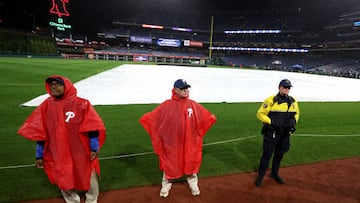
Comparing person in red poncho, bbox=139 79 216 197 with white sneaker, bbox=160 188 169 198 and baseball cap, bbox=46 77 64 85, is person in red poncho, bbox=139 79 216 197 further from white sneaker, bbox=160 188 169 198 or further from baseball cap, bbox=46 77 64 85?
baseball cap, bbox=46 77 64 85

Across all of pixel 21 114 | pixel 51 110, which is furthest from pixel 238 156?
pixel 21 114

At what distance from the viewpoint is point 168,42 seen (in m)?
73.4

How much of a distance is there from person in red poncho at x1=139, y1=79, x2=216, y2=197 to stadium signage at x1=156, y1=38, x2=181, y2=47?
7260 centimetres

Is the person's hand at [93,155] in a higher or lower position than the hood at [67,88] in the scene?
lower

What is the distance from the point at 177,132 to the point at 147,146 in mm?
2520

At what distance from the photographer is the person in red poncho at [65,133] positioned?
253 centimetres

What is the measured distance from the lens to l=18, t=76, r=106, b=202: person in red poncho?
8.29ft

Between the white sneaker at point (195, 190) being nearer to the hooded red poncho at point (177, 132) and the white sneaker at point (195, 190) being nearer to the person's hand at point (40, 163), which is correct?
the hooded red poncho at point (177, 132)

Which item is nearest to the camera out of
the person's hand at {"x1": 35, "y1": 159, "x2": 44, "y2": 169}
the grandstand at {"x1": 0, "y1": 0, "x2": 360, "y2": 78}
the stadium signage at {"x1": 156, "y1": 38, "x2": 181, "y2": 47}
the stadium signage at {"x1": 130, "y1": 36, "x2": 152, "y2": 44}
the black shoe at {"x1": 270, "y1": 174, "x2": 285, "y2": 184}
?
the person's hand at {"x1": 35, "y1": 159, "x2": 44, "y2": 169}

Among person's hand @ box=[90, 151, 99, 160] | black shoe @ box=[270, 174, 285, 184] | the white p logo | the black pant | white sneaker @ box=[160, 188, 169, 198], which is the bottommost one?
black shoe @ box=[270, 174, 285, 184]

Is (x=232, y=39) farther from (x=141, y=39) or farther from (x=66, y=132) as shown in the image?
(x=66, y=132)

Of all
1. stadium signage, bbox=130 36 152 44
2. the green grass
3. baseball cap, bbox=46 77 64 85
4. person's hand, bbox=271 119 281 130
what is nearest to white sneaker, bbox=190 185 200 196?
the green grass

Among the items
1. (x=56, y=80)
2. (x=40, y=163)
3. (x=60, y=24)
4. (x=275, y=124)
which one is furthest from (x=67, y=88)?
(x=60, y=24)

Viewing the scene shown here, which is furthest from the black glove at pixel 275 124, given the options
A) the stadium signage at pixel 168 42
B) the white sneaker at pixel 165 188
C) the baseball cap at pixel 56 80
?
the stadium signage at pixel 168 42
